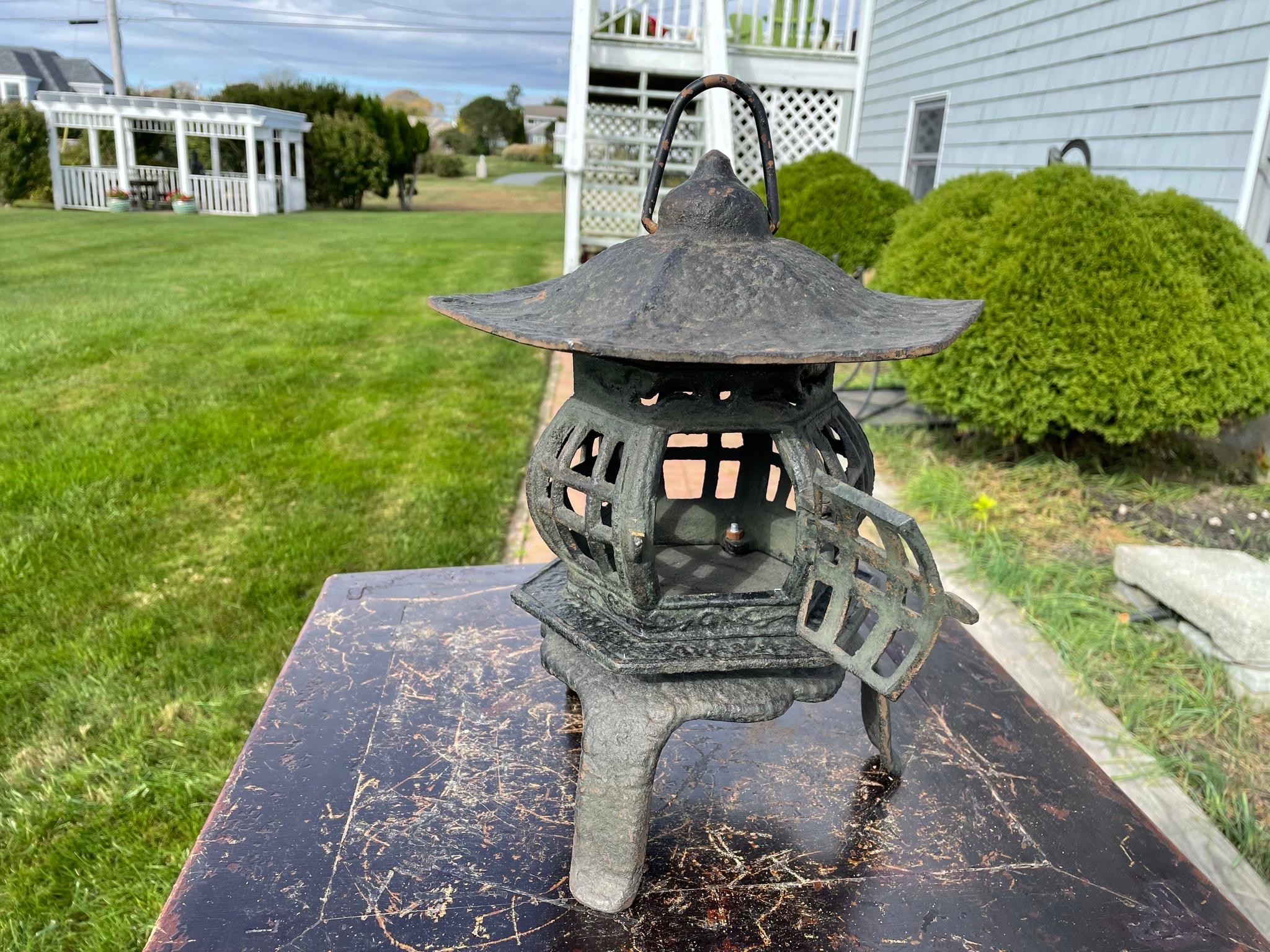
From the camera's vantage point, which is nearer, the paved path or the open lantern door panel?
the open lantern door panel

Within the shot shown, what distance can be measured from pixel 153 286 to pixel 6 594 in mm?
7100

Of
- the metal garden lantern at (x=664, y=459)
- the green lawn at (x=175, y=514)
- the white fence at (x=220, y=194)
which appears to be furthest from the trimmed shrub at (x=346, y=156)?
the metal garden lantern at (x=664, y=459)

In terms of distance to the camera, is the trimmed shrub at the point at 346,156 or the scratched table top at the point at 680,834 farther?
the trimmed shrub at the point at 346,156

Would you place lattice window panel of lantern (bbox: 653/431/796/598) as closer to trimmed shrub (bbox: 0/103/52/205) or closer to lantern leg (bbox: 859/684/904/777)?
lantern leg (bbox: 859/684/904/777)

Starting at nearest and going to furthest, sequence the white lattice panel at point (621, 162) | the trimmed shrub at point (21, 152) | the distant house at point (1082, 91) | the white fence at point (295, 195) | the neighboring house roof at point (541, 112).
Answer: the distant house at point (1082, 91), the white lattice panel at point (621, 162), the trimmed shrub at point (21, 152), the white fence at point (295, 195), the neighboring house roof at point (541, 112)

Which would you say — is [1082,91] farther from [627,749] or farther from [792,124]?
[627,749]

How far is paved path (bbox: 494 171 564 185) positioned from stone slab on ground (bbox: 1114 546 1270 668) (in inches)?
1367

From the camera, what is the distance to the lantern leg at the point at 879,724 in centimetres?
206

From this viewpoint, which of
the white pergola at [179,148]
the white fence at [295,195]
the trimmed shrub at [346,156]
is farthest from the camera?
the trimmed shrub at [346,156]

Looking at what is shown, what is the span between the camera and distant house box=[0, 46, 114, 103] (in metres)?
34.7

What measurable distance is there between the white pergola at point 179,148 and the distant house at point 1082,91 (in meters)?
15.4

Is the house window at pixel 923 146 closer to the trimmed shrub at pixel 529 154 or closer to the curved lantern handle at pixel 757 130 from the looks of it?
the curved lantern handle at pixel 757 130

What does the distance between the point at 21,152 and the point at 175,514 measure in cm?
1972

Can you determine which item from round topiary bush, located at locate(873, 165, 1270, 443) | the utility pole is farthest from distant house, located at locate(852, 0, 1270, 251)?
the utility pole
